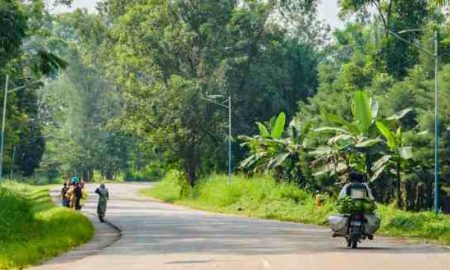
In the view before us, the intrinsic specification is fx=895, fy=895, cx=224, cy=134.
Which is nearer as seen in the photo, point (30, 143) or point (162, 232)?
point (162, 232)

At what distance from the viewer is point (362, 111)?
1415 inches

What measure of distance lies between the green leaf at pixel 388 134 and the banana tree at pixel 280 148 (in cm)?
1072

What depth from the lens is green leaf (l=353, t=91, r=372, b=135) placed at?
35062 millimetres

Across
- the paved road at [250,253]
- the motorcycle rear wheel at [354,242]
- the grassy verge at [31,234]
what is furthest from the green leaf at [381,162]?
the motorcycle rear wheel at [354,242]

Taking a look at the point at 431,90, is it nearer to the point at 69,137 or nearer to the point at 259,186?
the point at 259,186

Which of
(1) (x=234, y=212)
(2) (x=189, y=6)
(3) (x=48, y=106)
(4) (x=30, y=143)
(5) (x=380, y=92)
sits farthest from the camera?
(3) (x=48, y=106)

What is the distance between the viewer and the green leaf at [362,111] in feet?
115

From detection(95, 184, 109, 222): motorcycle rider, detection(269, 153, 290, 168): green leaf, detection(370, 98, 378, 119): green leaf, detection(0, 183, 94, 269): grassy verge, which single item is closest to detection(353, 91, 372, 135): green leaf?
detection(370, 98, 378, 119): green leaf

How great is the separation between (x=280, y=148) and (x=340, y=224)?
2686cm

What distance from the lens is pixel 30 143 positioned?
349 feet

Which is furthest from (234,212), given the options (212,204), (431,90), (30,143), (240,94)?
(30,143)

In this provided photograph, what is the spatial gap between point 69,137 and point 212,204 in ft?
237

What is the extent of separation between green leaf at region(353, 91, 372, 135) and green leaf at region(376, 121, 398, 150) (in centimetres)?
68

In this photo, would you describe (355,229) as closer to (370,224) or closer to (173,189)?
(370,224)
